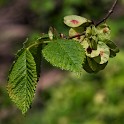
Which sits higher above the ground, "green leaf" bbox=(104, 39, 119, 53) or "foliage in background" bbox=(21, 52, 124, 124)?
"green leaf" bbox=(104, 39, 119, 53)

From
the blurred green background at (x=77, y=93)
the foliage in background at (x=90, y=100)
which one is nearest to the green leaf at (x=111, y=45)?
the blurred green background at (x=77, y=93)

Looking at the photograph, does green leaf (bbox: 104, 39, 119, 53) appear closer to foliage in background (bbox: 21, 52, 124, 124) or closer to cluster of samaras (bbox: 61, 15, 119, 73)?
cluster of samaras (bbox: 61, 15, 119, 73)

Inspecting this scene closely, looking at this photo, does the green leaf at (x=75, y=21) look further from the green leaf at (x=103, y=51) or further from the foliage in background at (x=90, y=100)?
the foliage in background at (x=90, y=100)

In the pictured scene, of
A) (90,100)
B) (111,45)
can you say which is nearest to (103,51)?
(111,45)

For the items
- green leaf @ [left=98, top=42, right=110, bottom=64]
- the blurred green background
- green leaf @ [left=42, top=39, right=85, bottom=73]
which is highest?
green leaf @ [left=42, top=39, right=85, bottom=73]

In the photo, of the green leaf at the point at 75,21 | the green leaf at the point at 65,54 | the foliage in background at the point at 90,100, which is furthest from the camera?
the foliage in background at the point at 90,100

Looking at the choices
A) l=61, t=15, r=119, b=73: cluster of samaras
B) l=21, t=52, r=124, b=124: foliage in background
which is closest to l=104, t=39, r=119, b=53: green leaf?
l=61, t=15, r=119, b=73: cluster of samaras
